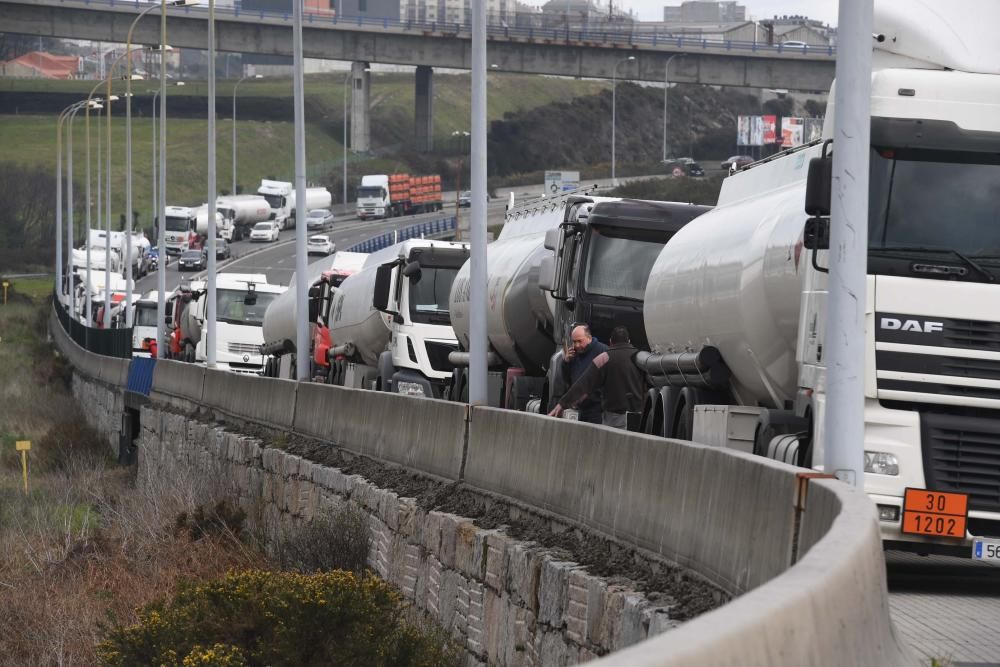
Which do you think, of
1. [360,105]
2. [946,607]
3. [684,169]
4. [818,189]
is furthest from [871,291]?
[360,105]

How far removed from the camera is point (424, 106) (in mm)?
137000

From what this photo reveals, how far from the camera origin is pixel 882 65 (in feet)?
47.3

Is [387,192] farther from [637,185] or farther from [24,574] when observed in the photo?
[24,574]

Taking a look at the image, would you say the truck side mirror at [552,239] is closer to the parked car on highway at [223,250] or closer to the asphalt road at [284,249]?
the asphalt road at [284,249]

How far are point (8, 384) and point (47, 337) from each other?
26890 mm

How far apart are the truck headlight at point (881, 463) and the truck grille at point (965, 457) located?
8.3 inches

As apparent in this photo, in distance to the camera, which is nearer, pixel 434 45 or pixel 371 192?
pixel 434 45

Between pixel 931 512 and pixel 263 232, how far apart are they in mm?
105689

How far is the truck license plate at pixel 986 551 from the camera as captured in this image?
11664mm

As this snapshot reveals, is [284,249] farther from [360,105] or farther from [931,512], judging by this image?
[931,512]

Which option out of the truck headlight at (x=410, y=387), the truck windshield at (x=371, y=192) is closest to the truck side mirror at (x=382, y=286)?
the truck headlight at (x=410, y=387)

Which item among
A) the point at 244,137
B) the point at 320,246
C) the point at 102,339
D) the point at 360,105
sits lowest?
the point at 102,339

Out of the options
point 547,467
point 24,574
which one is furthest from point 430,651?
point 24,574

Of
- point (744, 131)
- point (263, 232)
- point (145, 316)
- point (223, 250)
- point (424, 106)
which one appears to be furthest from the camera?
point (744, 131)
